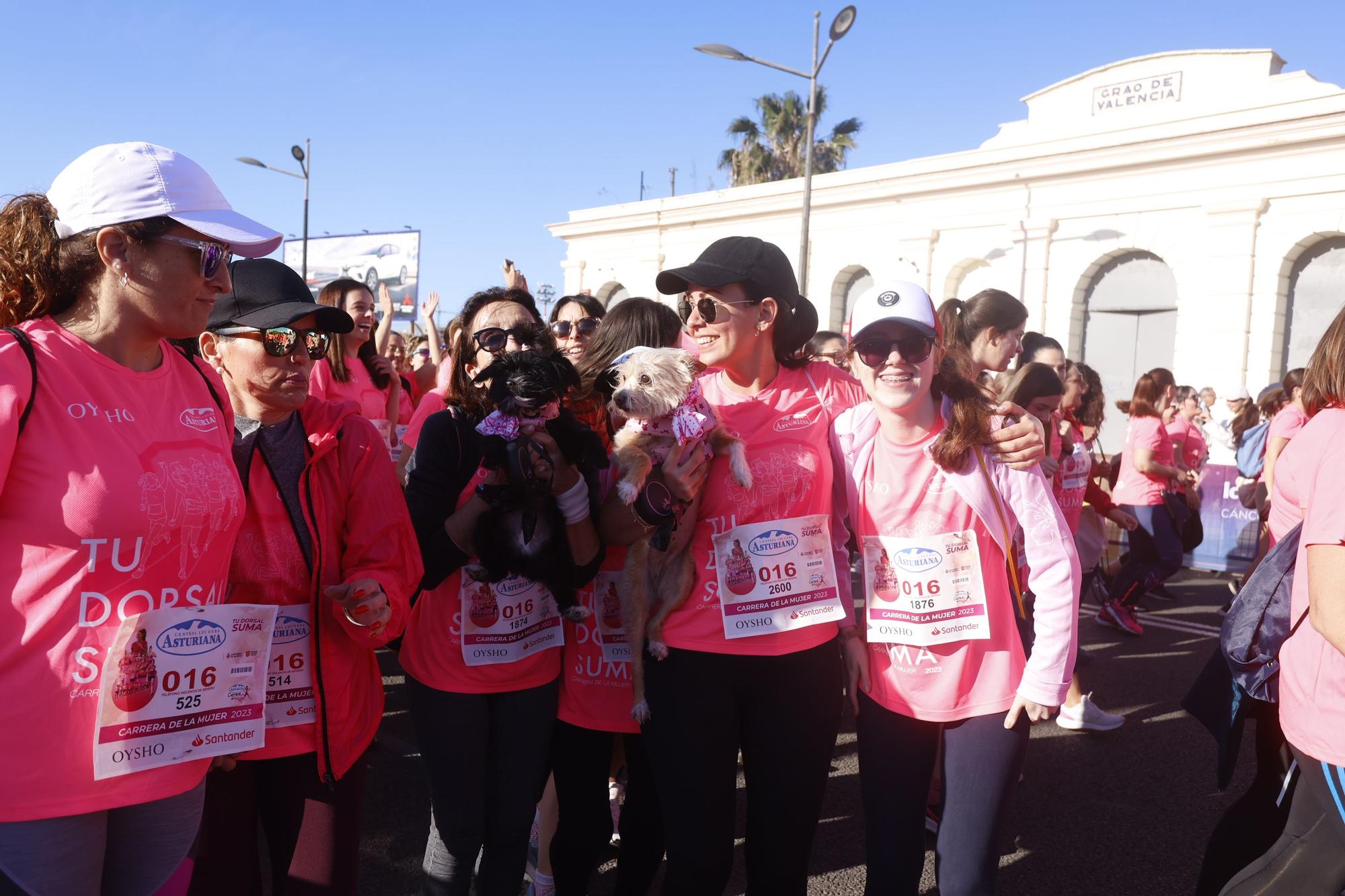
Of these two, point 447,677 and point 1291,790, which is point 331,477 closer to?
point 447,677

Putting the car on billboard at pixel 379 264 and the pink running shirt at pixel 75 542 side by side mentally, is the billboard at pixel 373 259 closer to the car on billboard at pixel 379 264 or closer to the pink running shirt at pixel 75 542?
the car on billboard at pixel 379 264

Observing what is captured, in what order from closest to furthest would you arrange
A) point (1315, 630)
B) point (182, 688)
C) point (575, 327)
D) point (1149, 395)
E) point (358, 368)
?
point (182, 688) < point (1315, 630) < point (575, 327) < point (358, 368) < point (1149, 395)

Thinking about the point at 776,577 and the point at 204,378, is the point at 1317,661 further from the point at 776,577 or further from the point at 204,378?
the point at 204,378

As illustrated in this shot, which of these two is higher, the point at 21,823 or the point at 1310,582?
the point at 1310,582

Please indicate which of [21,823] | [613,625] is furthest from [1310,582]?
[21,823]

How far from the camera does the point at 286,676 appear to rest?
91.7 inches

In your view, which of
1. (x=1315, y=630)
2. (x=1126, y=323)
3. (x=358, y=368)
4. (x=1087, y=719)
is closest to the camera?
(x=1315, y=630)

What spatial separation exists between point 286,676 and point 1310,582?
102 inches

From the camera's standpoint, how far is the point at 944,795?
8.32 feet

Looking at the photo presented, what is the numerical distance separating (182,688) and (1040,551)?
217 centimetres

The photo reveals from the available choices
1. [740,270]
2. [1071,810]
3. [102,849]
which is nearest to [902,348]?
[740,270]

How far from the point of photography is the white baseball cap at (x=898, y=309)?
263 centimetres

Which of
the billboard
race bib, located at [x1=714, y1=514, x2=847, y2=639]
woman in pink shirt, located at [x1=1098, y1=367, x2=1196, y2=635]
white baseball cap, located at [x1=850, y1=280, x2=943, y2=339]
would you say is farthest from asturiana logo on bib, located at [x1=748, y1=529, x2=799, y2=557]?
the billboard

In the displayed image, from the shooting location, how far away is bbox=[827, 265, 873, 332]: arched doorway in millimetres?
25359
